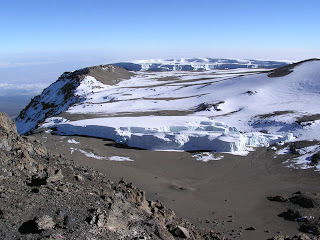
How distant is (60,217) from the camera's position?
673 cm

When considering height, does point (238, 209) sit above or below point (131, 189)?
below

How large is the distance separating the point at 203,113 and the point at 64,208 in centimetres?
2153

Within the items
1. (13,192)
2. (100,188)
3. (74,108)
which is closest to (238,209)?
(100,188)

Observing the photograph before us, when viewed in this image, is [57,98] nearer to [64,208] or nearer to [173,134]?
[173,134]

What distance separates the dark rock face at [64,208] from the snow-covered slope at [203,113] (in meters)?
10.4

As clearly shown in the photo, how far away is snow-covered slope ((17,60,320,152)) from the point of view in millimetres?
20078

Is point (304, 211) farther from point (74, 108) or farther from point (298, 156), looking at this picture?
point (74, 108)

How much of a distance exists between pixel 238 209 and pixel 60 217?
24.7 feet

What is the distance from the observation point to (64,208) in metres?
7.10

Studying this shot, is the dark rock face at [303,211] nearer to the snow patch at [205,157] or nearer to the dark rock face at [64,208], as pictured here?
the dark rock face at [64,208]

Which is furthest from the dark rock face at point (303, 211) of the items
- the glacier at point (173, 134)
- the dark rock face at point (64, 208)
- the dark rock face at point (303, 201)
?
the glacier at point (173, 134)

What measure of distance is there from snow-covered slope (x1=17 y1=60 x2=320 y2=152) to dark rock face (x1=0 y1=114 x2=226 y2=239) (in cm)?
1042

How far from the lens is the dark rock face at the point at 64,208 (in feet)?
20.9

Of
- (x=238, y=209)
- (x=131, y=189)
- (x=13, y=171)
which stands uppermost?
(x=13, y=171)
